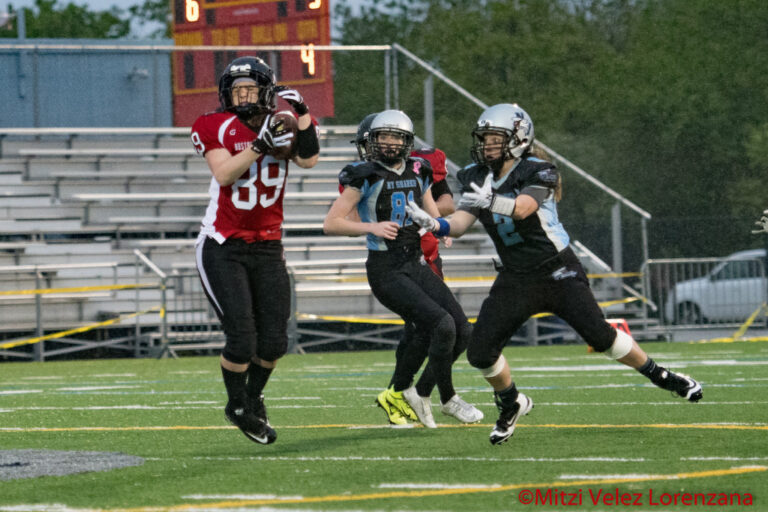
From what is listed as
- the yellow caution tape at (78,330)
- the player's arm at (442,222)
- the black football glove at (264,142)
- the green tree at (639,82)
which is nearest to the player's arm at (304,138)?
the black football glove at (264,142)

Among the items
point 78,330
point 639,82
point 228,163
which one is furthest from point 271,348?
point 639,82

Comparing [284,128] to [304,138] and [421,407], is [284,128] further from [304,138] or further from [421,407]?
[421,407]

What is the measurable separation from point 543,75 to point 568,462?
42092mm

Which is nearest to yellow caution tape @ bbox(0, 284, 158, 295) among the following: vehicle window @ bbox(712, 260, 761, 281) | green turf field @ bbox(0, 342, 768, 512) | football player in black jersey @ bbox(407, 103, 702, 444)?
green turf field @ bbox(0, 342, 768, 512)

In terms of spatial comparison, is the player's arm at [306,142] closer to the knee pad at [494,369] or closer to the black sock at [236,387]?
the black sock at [236,387]

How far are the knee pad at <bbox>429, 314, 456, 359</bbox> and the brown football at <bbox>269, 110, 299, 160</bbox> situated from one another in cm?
134

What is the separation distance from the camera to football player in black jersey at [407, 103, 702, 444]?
7074 millimetres

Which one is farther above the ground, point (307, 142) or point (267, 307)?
point (307, 142)

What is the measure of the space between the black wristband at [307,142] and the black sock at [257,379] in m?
1.07

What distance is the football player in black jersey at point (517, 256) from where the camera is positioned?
23.2ft

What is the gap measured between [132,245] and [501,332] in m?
14.3

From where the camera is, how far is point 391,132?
7855 mm

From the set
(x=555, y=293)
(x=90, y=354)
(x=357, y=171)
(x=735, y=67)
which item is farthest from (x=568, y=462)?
(x=735, y=67)

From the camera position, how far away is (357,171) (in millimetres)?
7895
